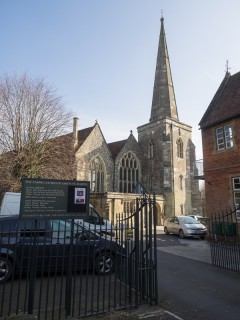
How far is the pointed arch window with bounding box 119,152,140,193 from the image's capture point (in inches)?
1351

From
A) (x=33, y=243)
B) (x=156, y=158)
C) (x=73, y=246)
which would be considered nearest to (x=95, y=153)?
(x=156, y=158)

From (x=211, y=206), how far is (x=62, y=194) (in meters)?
13.5

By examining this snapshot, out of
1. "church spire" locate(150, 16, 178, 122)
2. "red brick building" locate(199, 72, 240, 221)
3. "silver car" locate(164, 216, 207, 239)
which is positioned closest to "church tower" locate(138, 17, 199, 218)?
"church spire" locate(150, 16, 178, 122)

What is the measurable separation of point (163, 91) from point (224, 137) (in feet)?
76.5

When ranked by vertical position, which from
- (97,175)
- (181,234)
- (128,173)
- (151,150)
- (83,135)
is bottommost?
(181,234)

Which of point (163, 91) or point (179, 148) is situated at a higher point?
point (163, 91)

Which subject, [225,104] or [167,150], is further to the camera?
[167,150]

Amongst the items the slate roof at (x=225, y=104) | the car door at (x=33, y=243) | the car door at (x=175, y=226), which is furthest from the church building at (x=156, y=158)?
the car door at (x=33, y=243)

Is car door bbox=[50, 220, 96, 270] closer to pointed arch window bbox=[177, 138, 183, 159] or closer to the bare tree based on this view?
the bare tree

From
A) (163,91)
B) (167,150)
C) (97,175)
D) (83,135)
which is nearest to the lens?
(97,175)

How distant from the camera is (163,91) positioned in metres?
38.3

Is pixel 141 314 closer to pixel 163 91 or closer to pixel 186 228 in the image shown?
pixel 186 228

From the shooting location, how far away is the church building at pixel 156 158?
104ft

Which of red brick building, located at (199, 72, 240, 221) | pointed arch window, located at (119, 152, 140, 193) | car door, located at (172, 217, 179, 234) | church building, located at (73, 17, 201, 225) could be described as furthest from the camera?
pointed arch window, located at (119, 152, 140, 193)
